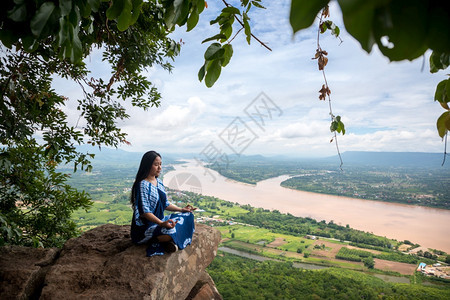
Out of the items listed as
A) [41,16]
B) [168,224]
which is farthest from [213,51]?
[168,224]

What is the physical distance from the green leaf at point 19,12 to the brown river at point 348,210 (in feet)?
54.0

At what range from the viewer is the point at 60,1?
1.86 ft

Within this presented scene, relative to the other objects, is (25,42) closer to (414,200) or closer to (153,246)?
(153,246)

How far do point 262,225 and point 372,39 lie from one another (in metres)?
22.3

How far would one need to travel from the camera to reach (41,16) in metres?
0.56

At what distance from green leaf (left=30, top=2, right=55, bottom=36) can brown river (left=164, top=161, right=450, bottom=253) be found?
16519 millimetres

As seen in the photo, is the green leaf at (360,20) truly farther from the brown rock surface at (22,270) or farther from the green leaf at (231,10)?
the brown rock surface at (22,270)

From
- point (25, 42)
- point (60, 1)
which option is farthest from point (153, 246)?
point (60, 1)

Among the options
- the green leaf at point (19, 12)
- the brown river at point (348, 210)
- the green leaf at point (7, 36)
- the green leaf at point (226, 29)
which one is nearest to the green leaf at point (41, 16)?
the green leaf at point (19, 12)

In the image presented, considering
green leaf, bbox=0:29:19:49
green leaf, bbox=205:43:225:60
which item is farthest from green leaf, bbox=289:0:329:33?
green leaf, bbox=0:29:19:49

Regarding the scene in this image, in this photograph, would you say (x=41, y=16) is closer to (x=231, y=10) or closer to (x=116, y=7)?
(x=116, y=7)

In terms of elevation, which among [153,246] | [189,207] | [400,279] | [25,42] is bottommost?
[400,279]

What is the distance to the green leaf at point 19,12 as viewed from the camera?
2.06ft

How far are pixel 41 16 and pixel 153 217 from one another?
1.95 meters
